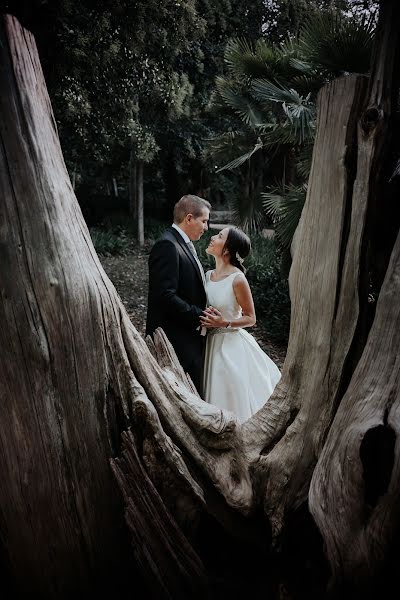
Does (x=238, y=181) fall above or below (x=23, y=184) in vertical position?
above

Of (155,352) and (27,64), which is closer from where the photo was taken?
(27,64)

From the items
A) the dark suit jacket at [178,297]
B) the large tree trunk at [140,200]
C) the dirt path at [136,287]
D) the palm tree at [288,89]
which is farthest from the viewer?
the large tree trunk at [140,200]

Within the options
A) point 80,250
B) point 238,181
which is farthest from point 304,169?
point 238,181

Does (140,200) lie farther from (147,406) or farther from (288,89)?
(147,406)

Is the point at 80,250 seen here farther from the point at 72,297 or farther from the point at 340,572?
the point at 340,572

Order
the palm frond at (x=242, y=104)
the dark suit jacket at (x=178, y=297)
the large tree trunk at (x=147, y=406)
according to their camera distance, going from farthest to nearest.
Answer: the palm frond at (x=242, y=104) → the dark suit jacket at (x=178, y=297) → the large tree trunk at (x=147, y=406)

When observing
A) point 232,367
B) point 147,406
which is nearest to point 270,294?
point 232,367

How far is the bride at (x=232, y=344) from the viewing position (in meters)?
3.70

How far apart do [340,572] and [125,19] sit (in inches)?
285

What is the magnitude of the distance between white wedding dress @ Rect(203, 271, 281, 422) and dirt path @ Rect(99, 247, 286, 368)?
3.31 meters

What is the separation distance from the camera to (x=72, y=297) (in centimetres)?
150

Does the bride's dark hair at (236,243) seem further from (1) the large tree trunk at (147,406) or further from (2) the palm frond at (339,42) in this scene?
(2) the palm frond at (339,42)

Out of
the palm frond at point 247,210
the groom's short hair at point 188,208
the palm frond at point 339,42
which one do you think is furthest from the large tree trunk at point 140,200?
the groom's short hair at point 188,208

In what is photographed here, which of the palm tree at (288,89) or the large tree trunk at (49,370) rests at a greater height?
the palm tree at (288,89)
